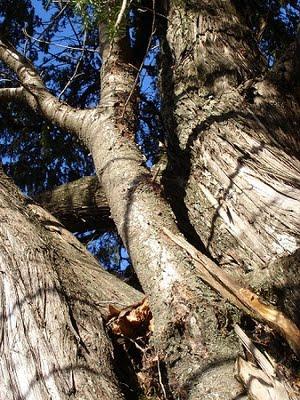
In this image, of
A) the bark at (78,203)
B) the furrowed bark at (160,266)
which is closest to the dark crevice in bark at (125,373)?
the furrowed bark at (160,266)

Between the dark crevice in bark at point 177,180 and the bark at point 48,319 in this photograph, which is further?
the dark crevice in bark at point 177,180

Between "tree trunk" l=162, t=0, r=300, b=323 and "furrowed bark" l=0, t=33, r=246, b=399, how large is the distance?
0.52 feet

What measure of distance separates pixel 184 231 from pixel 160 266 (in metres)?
0.48

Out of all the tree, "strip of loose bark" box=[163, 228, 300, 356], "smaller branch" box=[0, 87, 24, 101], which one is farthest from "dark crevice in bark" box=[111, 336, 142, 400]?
"smaller branch" box=[0, 87, 24, 101]

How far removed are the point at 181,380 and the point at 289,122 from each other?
1.22 metres

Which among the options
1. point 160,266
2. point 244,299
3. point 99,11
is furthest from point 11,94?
point 244,299

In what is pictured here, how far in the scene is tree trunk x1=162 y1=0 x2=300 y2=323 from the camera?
1996 millimetres

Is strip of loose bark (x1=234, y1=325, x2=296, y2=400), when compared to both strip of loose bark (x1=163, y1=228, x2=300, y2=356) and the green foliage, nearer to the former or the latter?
strip of loose bark (x1=163, y1=228, x2=300, y2=356)

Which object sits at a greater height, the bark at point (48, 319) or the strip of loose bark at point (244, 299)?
the bark at point (48, 319)

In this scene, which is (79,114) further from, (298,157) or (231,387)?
(231,387)

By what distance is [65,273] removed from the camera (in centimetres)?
223

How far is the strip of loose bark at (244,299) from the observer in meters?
1.64

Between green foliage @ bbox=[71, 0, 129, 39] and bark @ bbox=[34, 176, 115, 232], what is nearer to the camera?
green foliage @ bbox=[71, 0, 129, 39]

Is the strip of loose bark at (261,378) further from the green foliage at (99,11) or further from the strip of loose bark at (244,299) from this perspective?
the green foliage at (99,11)
